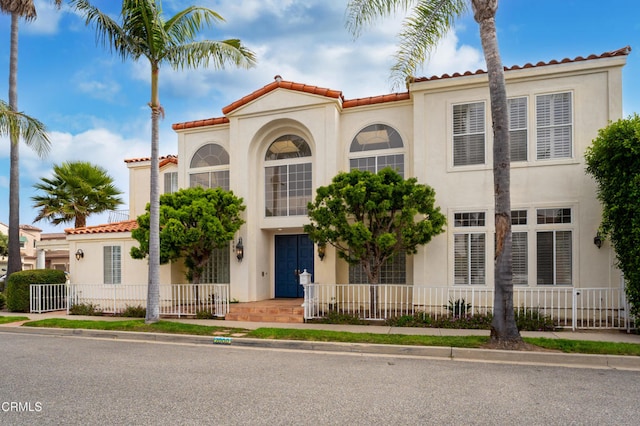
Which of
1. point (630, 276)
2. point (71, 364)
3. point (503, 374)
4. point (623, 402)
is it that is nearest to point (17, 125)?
point (71, 364)

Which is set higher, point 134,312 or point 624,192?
point 624,192

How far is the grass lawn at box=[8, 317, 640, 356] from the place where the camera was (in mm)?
7702

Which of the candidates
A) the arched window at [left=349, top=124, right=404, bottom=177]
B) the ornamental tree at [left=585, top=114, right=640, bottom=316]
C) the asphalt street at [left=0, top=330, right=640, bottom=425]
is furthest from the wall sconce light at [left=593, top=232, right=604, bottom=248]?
the arched window at [left=349, top=124, right=404, bottom=177]

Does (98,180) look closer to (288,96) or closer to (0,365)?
(288,96)

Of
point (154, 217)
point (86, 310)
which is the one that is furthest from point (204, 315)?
point (86, 310)

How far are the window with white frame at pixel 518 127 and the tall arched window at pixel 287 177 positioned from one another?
629 cm

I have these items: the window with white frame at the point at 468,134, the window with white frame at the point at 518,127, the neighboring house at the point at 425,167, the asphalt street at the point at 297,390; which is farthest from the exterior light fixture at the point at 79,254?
the window with white frame at the point at 518,127

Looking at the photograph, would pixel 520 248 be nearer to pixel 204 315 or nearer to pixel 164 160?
pixel 204 315

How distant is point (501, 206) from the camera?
26.9 ft

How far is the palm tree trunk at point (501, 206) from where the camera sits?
8102mm

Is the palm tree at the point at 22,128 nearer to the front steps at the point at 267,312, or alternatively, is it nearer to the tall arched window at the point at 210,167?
the tall arched window at the point at 210,167

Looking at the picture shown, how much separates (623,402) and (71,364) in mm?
8632

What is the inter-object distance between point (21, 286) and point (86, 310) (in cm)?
271

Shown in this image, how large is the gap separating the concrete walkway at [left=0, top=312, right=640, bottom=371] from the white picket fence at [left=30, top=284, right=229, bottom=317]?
79 cm
